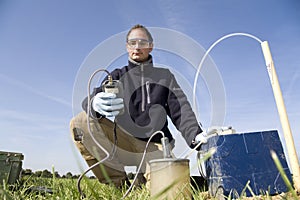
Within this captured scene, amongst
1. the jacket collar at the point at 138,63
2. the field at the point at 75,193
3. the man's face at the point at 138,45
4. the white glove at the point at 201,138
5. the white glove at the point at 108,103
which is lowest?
the field at the point at 75,193

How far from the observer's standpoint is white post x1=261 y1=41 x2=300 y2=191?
1.46 meters

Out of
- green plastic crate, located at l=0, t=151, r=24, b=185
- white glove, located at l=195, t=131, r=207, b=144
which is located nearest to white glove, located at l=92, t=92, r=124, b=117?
white glove, located at l=195, t=131, r=207, b=144

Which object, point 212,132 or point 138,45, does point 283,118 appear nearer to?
point 212,132

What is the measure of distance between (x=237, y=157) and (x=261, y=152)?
117 mm

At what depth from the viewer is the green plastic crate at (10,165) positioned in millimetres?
2607

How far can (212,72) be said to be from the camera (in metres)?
2.02

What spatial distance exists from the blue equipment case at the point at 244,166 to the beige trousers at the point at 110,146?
33.8 inches

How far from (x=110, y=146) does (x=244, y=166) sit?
48.6 inches

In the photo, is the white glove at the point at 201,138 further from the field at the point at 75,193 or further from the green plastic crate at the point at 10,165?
the green plastic crate at the point at 10,165

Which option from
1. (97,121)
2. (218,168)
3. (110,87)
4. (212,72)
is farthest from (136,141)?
(218,168)

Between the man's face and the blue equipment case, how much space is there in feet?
3.84

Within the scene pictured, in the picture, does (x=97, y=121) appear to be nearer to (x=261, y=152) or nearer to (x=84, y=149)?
(x=84, y=149)

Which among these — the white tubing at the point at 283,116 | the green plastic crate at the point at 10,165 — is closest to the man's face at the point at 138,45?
the white tubing at the point at 283,116

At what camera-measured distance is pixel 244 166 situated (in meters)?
1.32
